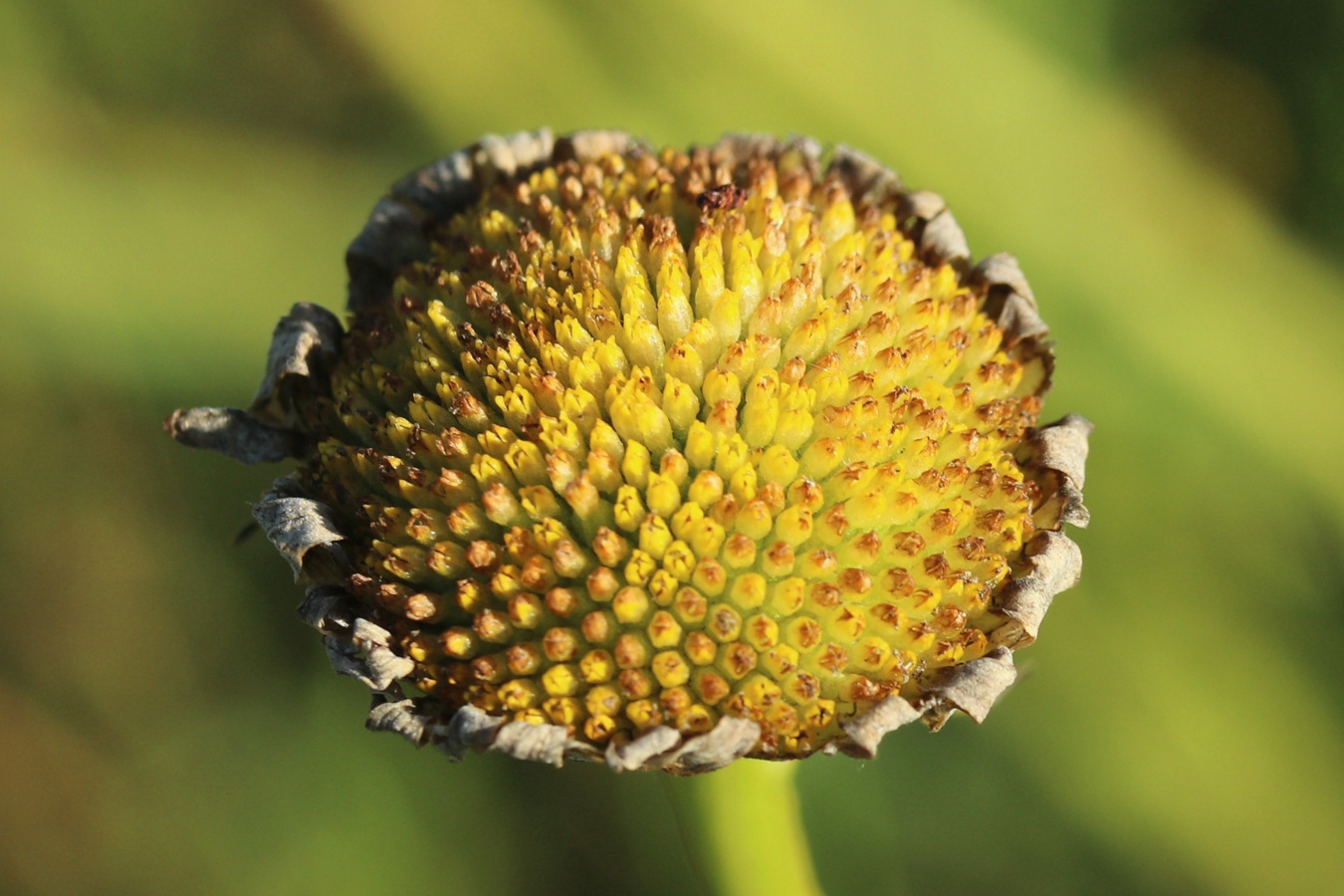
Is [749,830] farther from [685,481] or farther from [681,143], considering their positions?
[681,143]

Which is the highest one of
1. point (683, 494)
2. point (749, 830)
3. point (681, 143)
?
point (681, 143)

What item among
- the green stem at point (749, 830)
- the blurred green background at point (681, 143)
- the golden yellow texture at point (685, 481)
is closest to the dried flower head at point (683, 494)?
the golden yellow texture at point (685, 481)

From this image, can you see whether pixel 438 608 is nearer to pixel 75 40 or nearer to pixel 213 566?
pixel 213 566

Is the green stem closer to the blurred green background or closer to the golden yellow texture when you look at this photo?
the golden yellow texture

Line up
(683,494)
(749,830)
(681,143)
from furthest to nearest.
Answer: (681,143) < (749,830) < (683,494)

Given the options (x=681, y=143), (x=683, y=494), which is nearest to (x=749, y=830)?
(x=683, y=494)

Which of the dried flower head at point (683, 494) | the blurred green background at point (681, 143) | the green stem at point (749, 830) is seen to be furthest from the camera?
the blurred green background at point (681, 143)

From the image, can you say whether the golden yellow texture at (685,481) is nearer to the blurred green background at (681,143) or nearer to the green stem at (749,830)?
the green stem at (749,830)
